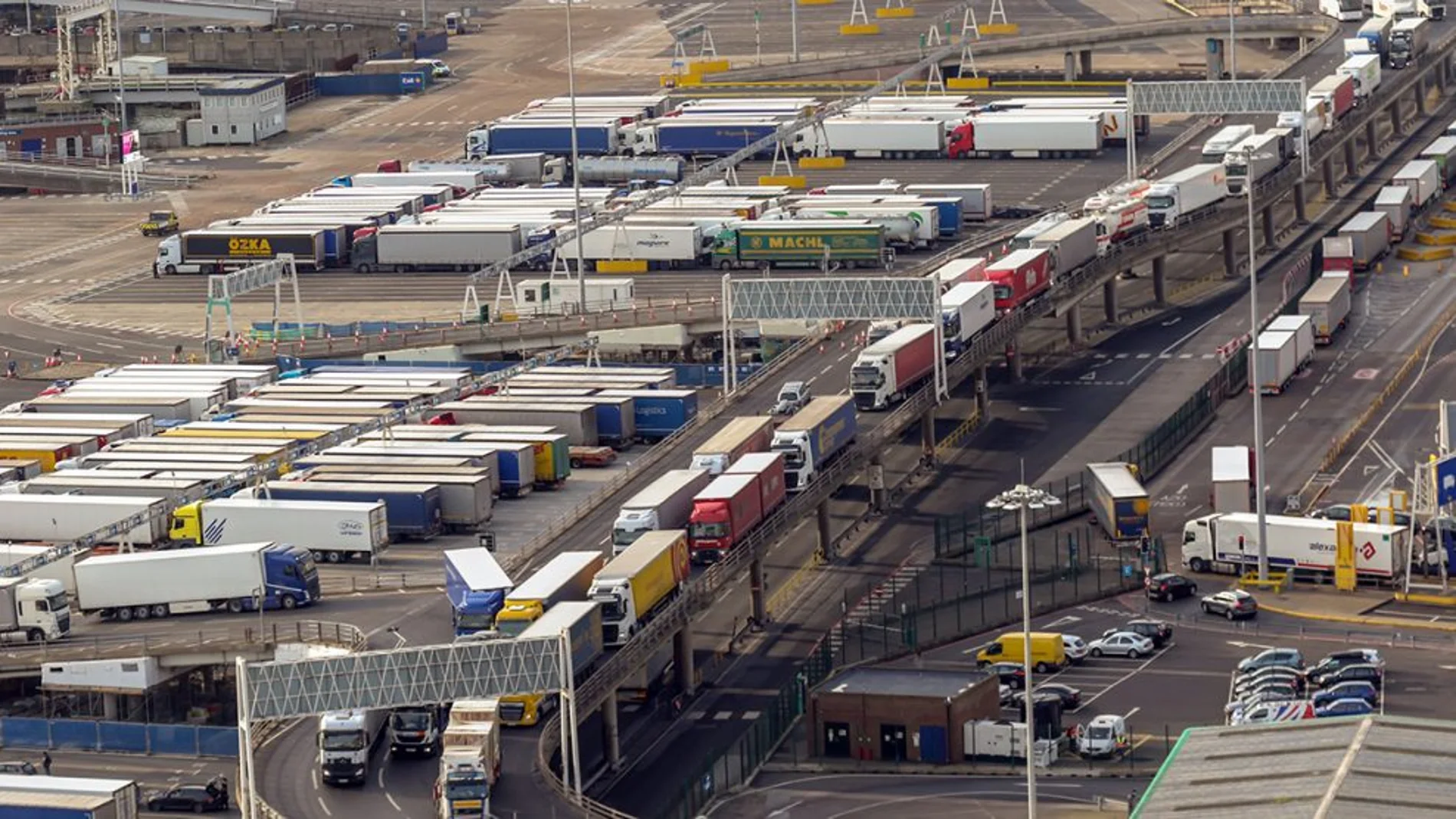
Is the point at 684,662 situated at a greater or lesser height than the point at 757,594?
lesser

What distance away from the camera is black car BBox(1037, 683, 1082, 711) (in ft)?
378

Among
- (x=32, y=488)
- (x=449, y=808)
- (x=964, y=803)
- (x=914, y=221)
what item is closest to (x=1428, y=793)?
(x=964, y=803)

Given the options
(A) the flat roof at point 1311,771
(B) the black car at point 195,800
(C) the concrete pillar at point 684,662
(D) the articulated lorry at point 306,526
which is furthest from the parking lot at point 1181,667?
(B) the black car at point 195,800

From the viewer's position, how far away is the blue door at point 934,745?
366ft

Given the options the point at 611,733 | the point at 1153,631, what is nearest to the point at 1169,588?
the point at 1153,631

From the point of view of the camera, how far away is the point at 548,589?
116m

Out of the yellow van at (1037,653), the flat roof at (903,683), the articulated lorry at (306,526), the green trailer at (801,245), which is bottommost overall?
the yellow van at (1037,653)

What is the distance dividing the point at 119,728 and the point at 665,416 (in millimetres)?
43112

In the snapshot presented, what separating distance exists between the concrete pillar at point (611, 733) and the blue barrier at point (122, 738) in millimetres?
16435

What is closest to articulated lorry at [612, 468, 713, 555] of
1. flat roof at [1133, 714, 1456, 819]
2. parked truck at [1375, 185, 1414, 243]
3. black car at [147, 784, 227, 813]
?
black car at [147, 784, 227, 813]

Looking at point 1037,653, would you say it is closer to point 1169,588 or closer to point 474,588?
point 1169,588

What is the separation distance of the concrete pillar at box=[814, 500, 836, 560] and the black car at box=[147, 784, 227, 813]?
120 feet

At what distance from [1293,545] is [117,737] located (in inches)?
1820

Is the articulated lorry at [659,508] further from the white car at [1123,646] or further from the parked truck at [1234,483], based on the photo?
the parked truck at [1234,483]
